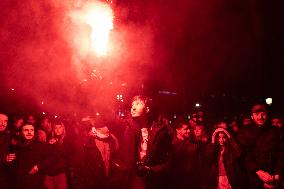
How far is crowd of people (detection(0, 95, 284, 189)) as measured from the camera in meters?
4.60

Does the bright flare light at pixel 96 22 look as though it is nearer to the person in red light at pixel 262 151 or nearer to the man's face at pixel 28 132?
the man's face at pixel 28 132

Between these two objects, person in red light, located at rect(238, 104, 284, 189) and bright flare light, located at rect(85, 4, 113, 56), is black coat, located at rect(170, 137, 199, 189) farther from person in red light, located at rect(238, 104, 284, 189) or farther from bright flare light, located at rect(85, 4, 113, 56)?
bright flare light, located at rect(85, 4, 113, 56)

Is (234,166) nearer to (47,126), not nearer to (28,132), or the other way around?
(28,132)

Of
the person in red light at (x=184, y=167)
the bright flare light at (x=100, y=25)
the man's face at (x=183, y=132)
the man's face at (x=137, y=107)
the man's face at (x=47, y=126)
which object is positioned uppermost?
the bright flare light at (x=100, y=25)

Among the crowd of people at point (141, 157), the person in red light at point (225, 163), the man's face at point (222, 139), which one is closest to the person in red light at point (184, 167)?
the crowd of people at point (141, 157)

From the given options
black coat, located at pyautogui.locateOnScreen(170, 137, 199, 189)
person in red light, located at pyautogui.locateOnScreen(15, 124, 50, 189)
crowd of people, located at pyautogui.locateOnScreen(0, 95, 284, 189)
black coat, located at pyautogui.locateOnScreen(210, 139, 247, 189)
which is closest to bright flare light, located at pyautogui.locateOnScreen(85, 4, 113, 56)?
crowd of people, located at pyautogui.locateOnScreen(0, 95, 284, 189)

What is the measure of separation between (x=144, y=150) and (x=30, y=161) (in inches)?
77.2

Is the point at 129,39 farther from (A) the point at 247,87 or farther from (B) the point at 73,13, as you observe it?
(A) the point at 247,87

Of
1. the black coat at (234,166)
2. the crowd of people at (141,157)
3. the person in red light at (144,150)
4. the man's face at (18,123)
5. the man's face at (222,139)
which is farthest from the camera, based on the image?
the man's face at (18,123)

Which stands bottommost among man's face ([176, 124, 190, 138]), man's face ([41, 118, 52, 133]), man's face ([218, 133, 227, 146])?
man's face ([218, 133, 227, 146])

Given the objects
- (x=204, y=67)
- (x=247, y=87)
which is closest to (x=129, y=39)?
(x=204, y=67)

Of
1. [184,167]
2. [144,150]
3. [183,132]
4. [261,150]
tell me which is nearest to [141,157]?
[144,150]

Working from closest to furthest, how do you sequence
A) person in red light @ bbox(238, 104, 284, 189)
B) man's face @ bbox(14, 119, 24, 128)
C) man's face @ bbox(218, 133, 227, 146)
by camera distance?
person in red light @ bbox(238, 104, 284, 189)
man's face @ bbox(218, 133, 227, 146)
man's face @ bbox(14, 119, 24, 128)

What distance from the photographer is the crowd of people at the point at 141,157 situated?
15.1 feet
